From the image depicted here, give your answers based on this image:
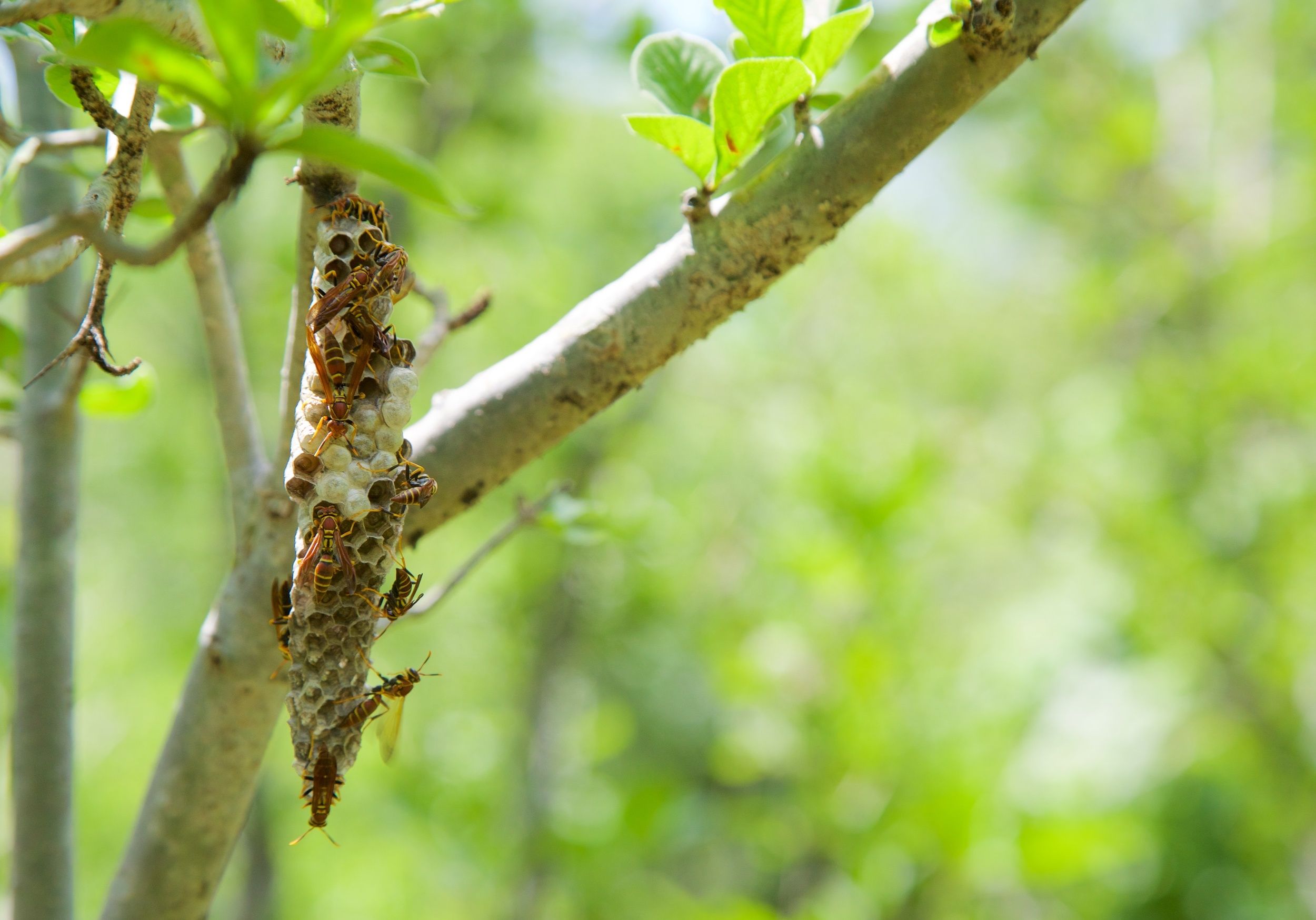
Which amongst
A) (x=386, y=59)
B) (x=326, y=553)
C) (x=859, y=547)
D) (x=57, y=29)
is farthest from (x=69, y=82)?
(x=859, y=547)

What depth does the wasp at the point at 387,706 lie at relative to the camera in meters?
0.32

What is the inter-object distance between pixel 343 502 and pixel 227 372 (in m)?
0.26

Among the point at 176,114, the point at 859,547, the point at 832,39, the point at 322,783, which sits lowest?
the point at 322,783

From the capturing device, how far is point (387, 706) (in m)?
0.36

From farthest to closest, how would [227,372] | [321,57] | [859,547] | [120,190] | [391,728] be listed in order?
[859,547] → [227,372] → [391,728] → [120,190] → [321,57]

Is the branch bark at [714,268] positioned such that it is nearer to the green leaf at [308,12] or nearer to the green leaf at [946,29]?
the green leaf at [946,29]

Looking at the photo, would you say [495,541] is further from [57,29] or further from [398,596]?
[57,29]

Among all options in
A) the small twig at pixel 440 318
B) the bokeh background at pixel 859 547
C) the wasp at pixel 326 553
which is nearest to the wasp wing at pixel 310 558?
the wasp at pixel 326 553

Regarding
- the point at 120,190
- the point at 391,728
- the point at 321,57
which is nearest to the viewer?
the point at 321,57

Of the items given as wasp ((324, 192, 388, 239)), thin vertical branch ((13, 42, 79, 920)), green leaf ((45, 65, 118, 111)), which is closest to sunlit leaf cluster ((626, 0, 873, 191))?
wasp ((324, 192, 388, 239))

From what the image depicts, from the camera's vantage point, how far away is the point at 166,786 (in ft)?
1.52

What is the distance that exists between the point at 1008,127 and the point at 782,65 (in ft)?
10.1

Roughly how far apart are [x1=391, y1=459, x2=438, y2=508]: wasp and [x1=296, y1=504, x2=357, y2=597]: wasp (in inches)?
0.8

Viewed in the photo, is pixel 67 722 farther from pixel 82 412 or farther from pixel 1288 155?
pixel 1288 155
